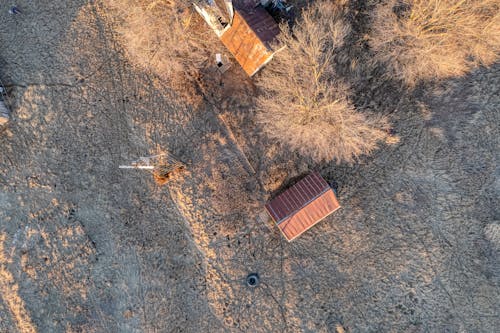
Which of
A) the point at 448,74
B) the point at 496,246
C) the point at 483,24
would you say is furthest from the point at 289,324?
the point at 483,24

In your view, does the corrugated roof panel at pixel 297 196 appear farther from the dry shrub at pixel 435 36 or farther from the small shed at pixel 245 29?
the dry shrub at pixel 435 36

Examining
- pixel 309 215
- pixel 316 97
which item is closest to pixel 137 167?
pixel 309 215

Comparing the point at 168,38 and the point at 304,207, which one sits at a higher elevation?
the point at 168,38

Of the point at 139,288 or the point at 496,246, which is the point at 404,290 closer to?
the point at 496,246

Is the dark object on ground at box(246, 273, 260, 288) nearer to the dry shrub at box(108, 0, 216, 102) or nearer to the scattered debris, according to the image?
the scattered debris

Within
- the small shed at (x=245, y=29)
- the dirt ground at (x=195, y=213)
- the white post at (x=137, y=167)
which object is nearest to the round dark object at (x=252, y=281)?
the dirt ground at (x=195, y=213)

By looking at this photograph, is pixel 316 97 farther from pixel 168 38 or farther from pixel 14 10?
→ pixel 14 10

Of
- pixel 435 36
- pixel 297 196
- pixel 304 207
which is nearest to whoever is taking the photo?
pixel 435 36
